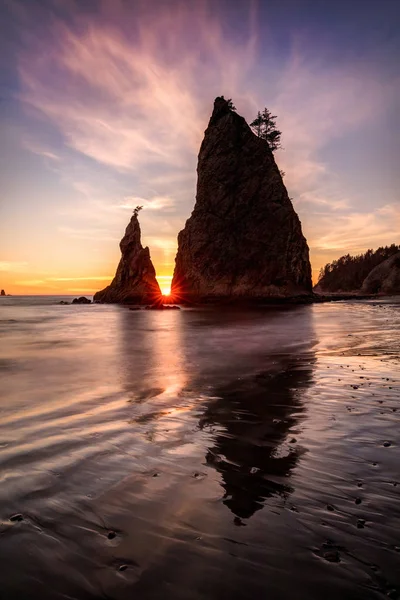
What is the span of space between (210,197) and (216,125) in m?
15.4

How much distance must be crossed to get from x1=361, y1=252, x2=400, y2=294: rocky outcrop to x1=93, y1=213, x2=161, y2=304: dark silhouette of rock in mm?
58952

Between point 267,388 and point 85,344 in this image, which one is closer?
point 267,388

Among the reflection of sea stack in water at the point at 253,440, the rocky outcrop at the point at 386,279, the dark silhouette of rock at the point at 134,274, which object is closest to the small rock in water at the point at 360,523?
the reflection of sea stack in water at the point at 253,440

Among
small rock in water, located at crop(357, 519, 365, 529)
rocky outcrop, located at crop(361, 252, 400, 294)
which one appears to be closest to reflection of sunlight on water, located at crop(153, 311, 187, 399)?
small rock in water, located at crop(357, 519, 365, 529)

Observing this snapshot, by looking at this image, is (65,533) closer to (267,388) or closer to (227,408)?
(227,408)

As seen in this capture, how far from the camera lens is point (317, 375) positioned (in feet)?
29.5

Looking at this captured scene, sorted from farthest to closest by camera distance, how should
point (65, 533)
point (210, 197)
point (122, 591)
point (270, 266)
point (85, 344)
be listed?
point (210, 197) → point (270, 266) → point (85, 344) → point (65, 533) → point (122, 591)

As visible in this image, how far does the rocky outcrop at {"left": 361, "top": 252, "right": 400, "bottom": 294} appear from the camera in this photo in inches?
3510

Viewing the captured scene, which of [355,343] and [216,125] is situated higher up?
[216,125]

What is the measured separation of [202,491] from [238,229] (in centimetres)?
6823

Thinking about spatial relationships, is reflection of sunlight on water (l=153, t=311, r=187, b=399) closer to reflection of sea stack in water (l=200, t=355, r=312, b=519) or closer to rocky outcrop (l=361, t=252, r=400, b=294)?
reflection of sea stack in water (l=200, t=355, r=312, b=519)

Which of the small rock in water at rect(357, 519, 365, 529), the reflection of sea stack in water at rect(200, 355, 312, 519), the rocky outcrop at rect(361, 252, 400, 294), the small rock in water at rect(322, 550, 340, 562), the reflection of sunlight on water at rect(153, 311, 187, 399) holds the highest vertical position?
the rocky outcrop at rect(361, 252, 400, 294)

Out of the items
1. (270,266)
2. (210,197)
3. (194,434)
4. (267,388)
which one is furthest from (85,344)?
(210,197)

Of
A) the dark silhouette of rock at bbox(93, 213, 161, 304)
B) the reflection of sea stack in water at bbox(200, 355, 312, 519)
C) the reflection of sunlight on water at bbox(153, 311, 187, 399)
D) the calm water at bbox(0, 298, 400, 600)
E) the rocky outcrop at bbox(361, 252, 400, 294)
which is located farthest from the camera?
the rocky outcrop at bbox(361, 252, 400, 294)
